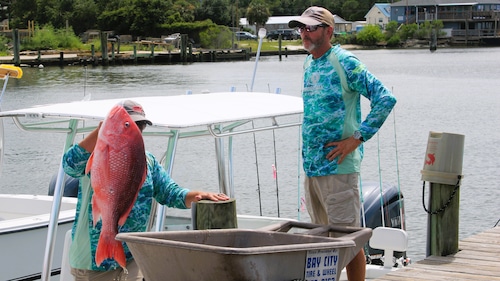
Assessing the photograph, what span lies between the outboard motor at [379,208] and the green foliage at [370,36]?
122348 mm

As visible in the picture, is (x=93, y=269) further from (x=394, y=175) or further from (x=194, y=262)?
(x=394, y=175)

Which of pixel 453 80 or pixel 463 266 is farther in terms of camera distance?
pixel 453 80

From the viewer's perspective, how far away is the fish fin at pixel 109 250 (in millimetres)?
4625

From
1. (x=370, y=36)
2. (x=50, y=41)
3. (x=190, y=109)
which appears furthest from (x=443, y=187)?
(x=370, y=36)

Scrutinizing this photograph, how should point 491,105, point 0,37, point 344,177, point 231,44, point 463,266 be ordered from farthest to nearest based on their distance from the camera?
point 231,44, point 0,37, point 491,105, point 463,266, point 344,177

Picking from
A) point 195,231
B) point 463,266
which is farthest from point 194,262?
point 463,266

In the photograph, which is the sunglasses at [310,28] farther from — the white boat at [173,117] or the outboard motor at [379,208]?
the outboard motor at [379,208]

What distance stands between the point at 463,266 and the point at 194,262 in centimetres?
290

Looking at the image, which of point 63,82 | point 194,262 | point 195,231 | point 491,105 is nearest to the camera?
point 194,262

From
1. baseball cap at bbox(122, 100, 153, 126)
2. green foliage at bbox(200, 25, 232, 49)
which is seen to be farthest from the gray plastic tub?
green foliage at bbox(200, 25, 232, 49)

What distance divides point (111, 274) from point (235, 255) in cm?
95

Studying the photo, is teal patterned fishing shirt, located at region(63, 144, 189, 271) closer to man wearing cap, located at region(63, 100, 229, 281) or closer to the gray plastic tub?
man wearing cap, located at region(63, 100, 229, 281)

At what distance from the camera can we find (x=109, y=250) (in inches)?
184

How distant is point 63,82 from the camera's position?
4991cm
